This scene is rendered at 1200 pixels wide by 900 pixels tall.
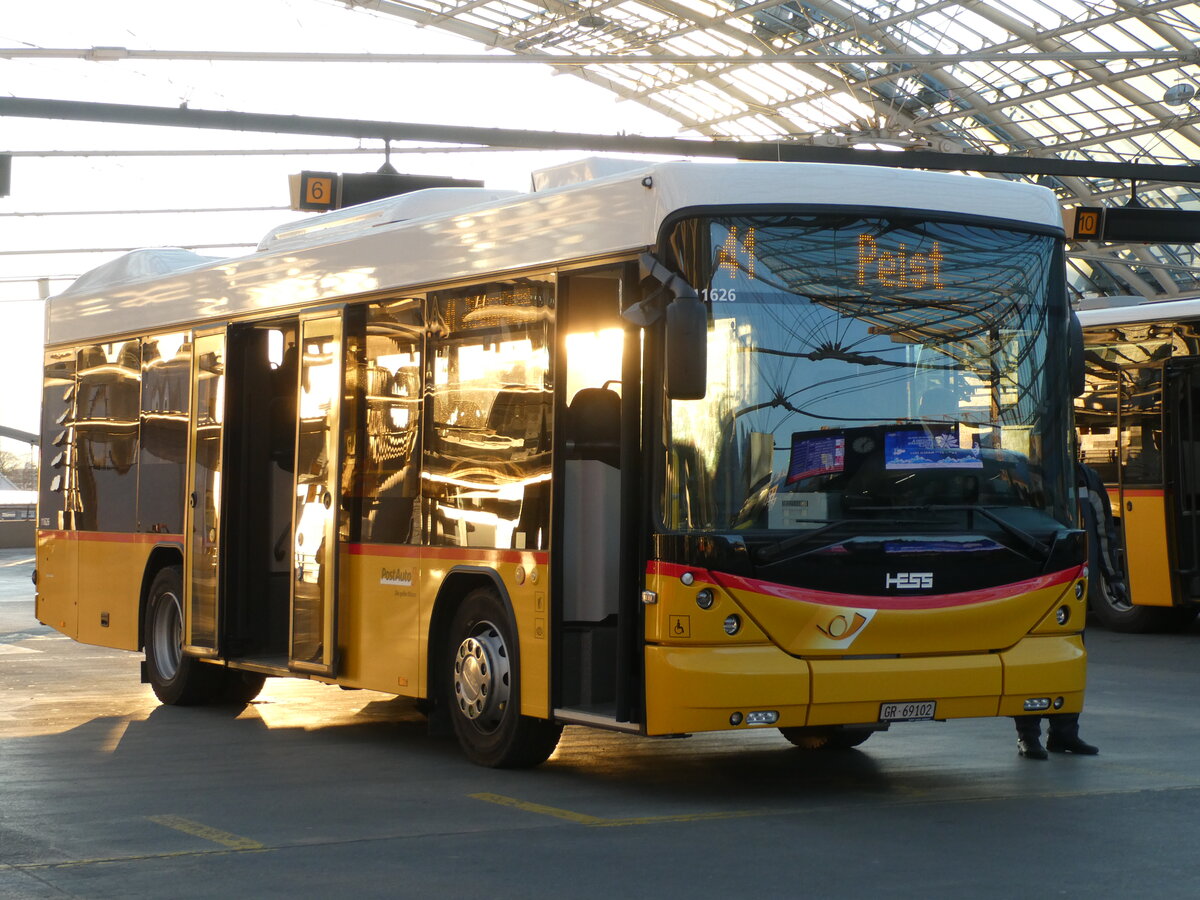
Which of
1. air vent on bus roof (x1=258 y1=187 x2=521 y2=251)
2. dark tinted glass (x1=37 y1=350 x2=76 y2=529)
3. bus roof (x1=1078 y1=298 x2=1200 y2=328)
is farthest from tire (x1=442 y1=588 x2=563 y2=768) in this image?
bus roof (x1=1078 y1=298 x2=1200 y2=328)

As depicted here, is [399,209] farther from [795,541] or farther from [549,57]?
[549,57]

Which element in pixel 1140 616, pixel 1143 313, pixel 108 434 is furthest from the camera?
pixel 1140 616

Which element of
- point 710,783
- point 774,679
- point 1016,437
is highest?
point 1016,437

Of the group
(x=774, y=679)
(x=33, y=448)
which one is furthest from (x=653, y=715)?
(x=33, y=448)

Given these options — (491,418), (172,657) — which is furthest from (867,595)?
(172,657)

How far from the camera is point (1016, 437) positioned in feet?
30.5

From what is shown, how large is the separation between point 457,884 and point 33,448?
4333 cm

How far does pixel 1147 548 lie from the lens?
18.7 m

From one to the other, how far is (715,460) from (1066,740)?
10.1 feet

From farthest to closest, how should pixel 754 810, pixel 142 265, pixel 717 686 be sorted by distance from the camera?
pixel 142 265, pixel 754 810, pixel 717 686

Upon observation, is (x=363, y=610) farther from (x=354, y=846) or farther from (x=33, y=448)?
(x=33, y=448)

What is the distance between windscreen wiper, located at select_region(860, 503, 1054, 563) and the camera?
29.7 feet

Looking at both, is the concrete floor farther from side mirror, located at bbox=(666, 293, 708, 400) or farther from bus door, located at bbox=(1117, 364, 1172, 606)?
bus door, located at bbox=(1117, 364, 1172, 606)

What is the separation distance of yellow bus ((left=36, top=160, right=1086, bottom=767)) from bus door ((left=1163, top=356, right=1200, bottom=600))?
8.41 meters
